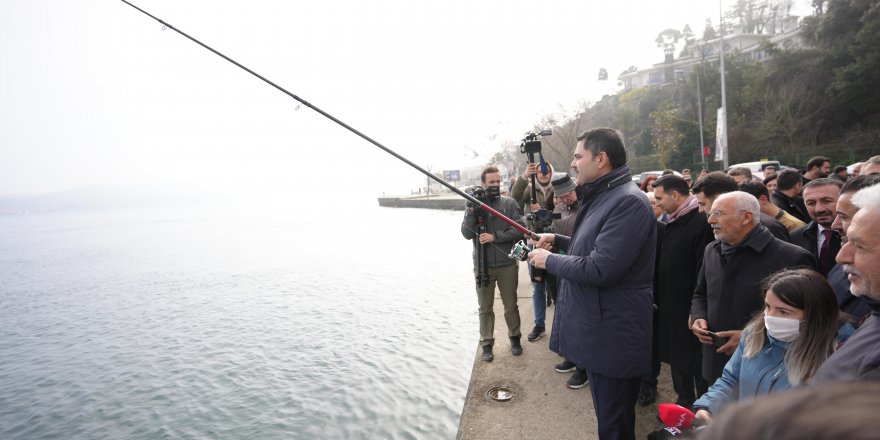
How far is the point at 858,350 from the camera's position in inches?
55.0

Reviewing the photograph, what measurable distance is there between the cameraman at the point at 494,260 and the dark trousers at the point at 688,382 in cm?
183

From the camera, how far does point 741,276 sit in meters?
2.76

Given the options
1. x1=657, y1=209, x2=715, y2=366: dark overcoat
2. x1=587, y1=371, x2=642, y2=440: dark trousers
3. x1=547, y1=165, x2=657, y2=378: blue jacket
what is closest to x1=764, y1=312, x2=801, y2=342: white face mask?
x1=547, y1=165, x2=657, y2=378: blue jacket

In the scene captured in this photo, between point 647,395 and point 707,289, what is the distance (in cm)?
132

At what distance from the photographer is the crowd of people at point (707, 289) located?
1.96 meters

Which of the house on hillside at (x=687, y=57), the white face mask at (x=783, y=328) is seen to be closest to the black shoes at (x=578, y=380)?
the white face mask at (x=783, y=328)

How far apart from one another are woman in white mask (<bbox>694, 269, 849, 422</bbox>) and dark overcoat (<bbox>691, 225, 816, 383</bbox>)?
1.82 feet

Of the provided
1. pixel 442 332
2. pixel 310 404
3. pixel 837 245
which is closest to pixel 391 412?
pixel 310 404

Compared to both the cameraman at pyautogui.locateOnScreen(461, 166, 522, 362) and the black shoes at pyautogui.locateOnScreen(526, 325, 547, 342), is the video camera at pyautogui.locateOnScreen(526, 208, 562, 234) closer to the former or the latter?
the cameraman at pyautogui.locateOnScreen(461, 166, 522, 362)

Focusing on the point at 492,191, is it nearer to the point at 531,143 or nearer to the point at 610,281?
the point at 531,143

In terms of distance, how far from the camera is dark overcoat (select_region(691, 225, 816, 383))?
2.67 meters

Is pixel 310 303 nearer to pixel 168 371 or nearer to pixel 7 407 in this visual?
pixel 168 371

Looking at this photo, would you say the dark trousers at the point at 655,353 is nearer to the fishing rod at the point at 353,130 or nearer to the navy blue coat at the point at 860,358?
the fishing rod at the point at 353,130

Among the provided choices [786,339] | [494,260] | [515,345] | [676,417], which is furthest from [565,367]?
[676,417]
